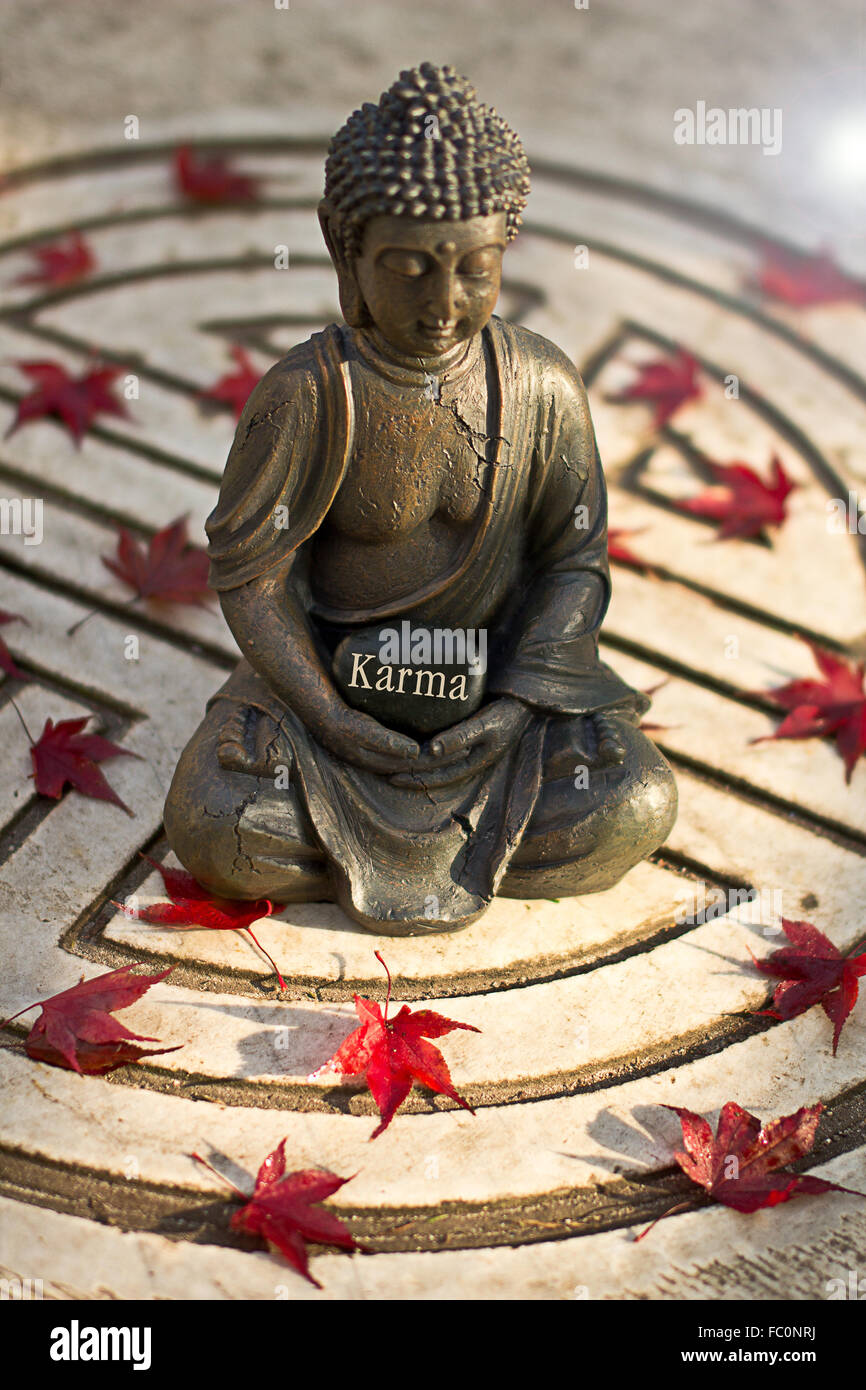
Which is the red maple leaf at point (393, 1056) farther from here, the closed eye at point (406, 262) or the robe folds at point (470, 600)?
the closed eye at point (406, 262)

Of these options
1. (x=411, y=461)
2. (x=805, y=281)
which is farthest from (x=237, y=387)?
(x=805, y=281)

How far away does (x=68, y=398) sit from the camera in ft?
14.6

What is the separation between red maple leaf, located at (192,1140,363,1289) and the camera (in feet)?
8.34

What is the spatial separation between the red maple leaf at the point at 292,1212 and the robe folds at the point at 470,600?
611 millimetres

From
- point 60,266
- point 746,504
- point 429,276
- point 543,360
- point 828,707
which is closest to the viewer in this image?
point 429,276

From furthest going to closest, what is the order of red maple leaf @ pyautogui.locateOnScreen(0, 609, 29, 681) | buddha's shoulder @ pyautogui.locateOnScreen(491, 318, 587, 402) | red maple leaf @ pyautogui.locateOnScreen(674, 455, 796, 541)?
red maple leaf @ pyautogui.locateOnScreen(674, 455, 796, 541) < red maple leaf @ pyautogui.locateOnScreen(0, 609, 29, 681) < buddha's shoulder @ pyautogui.locateOnScreen(491, 318, 587, 402)

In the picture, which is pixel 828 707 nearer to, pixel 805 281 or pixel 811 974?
pixel 811 974

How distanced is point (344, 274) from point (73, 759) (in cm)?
145

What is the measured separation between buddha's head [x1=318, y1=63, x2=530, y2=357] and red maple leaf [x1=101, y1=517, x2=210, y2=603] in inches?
57.2

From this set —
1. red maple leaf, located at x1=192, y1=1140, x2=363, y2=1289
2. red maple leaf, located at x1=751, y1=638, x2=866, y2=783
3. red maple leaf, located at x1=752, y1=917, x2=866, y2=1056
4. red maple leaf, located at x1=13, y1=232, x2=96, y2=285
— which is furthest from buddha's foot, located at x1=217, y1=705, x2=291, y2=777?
red maple leaf, located at x1=13, y1=232, x2=96, y2=285

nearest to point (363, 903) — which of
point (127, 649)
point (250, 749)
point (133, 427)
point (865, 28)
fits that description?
point (250, 749)

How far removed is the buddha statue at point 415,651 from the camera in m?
2.84

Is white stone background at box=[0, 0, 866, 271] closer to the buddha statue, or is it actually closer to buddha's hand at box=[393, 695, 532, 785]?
the buddha statue

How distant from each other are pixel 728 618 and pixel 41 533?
2121mm
